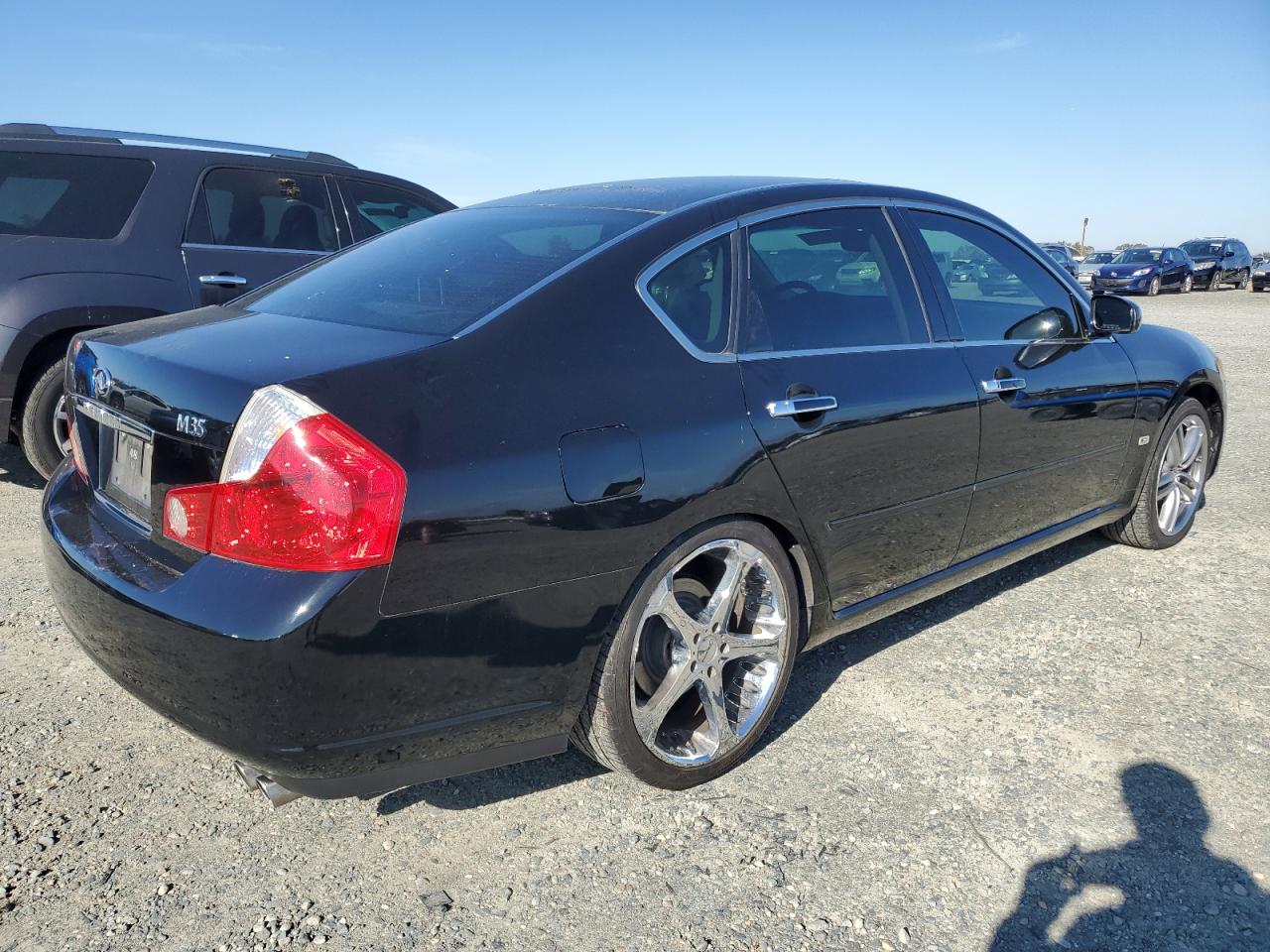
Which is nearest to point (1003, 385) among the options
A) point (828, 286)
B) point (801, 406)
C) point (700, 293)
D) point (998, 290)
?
point (998, 290)

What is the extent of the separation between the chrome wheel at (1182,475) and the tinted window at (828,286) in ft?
6.55

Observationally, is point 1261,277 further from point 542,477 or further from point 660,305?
point 542,477

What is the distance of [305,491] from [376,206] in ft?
16.1

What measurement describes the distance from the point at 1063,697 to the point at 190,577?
259 cm

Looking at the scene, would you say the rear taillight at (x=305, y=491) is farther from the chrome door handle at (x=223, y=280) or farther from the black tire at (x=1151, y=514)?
the chrome door handle at (x=223, y=280)

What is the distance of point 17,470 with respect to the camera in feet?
19.2

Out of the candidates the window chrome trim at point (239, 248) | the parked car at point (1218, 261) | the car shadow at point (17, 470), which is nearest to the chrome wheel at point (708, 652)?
the window chrome trim at point (239, 248)

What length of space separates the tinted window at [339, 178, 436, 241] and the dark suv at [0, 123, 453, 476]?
27 centimetres

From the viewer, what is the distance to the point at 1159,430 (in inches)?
171

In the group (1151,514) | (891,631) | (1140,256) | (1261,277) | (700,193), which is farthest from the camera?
(1261,277)

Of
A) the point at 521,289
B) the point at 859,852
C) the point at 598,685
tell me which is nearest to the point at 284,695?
the point at 598,685

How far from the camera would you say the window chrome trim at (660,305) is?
251cm

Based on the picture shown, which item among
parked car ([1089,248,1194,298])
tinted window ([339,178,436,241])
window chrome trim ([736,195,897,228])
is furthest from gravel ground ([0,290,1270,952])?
parked car ([1089,248,1194,298])

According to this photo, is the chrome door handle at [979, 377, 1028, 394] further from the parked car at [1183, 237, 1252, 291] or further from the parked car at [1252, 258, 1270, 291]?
the parked car at [1252, 258, 1270, 291]
